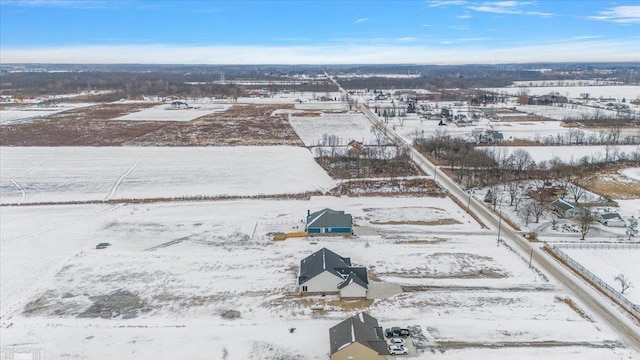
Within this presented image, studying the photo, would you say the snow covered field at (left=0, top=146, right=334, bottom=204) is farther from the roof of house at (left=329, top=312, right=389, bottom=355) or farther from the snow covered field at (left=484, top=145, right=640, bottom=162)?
the snow covered field at (left=484, top=145, right=640, bottom=162)

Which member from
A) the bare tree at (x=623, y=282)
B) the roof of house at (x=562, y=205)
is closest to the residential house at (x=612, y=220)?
the roof of house at (x=562, y=205)

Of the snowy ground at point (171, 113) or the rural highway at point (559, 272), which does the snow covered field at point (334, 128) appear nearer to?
the snowy ground at point (171, 113)

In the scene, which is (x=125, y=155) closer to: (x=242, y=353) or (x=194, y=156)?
(x=194, y=156)

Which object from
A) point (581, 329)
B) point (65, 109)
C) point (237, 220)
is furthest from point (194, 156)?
point (65, 109)

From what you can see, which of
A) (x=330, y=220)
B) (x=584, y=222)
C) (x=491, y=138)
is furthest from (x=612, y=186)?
(x=330, y=220)

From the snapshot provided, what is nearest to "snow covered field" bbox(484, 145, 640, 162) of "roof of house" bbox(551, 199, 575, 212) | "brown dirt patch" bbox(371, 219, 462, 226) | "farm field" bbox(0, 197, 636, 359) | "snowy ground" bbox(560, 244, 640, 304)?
"roof of house" bbox(551, 199, 575, 212)

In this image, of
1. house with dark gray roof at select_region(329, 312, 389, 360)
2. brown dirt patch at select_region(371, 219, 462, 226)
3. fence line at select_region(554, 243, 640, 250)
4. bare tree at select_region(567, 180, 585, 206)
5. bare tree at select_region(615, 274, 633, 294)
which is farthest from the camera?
bare tree at select_region(567, 180, 585, 206)
